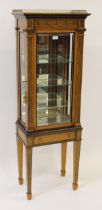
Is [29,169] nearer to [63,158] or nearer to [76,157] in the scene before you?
[76,157]

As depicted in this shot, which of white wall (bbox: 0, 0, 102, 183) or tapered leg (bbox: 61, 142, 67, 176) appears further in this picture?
tapered leg (bbox: 61, 142, 67, 176)

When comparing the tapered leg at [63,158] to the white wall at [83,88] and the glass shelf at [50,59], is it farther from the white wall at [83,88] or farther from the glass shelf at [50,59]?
the glass shelf at [50,59]

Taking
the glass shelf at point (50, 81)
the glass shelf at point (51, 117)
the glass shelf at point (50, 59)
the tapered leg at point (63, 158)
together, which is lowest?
the tapered leg at point (63, 158)

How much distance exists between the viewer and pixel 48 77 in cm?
254

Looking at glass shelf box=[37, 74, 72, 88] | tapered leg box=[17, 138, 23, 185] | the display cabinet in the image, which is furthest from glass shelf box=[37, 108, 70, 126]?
tapered leg box=[17, 138, 23, 185]

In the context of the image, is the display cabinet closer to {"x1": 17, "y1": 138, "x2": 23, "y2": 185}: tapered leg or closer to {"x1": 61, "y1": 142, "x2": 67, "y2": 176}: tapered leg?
{"x1": 17, "y1": 138, "x2": 23, "y2": 185}: tapered leg

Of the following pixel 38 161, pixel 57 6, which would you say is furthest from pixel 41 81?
pixel 38 161

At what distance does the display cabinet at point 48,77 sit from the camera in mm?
2252

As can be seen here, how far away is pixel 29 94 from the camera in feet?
7.62

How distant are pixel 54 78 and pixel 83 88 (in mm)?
509

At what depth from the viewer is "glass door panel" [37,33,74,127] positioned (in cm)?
241

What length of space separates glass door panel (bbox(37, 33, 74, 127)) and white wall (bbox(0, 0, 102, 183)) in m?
0.35

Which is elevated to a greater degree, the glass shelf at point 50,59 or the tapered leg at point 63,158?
the glass shelf at point 50,59

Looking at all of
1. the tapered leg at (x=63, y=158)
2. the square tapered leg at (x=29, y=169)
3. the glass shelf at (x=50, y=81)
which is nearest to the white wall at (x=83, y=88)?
the tapered leg at (x=63, y=158)
